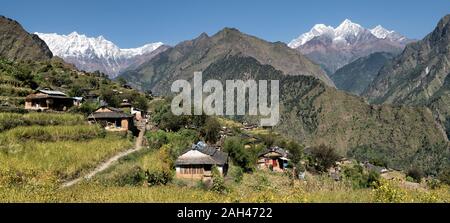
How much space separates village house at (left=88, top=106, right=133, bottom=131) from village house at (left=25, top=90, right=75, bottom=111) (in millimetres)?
4584

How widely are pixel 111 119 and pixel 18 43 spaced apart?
493 ft

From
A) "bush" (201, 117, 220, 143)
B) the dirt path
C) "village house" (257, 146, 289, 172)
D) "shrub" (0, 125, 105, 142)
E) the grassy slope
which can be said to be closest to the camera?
the dirt path

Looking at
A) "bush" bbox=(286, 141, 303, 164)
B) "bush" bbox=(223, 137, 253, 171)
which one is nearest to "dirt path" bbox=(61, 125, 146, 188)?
"bush" bbox=(223, 137, 253, 171)

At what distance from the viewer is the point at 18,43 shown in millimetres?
182875

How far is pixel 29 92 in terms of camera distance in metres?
55.4

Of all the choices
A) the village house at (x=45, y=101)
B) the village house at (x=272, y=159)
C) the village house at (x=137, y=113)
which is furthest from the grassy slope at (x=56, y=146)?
the village house at (x=272, y=159)

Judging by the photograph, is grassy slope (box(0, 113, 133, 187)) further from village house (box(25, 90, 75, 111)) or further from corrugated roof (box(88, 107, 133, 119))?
village house (box(25, 90, 75, 111))

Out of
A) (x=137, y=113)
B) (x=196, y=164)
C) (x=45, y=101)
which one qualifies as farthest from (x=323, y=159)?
(x=45, y=101)

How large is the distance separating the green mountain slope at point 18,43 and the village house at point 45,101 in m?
131

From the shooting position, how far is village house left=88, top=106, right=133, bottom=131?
174ft

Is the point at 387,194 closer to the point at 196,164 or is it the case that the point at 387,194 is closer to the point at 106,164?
the point at 106,164
